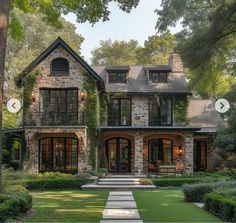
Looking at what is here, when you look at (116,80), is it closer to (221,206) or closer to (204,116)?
(204,116)

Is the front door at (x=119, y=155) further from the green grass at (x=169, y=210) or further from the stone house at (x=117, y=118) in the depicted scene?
the green grass at (x=169, y=210)

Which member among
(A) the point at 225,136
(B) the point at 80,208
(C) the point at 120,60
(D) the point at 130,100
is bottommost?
(B) the point at 80,208

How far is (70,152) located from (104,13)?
1411 cm

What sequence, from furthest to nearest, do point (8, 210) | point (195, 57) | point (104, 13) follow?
point (195, 57)
point (104, 13)
point (8, 210)

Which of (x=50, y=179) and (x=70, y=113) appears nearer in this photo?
(x=50, y=179)

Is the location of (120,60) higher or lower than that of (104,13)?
higher

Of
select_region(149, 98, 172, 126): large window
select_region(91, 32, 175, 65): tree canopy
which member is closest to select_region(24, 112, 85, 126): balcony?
select_region(149, 98, 172, 126): large window

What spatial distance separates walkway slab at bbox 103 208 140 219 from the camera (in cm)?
1254

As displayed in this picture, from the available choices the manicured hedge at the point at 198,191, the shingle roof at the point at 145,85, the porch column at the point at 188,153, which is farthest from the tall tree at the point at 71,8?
the porch column at the point at 188,153

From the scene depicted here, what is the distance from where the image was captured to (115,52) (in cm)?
5262

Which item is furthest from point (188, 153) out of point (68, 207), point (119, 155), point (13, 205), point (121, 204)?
point (13, 205)

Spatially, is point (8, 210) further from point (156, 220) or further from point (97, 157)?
point (97, 157)

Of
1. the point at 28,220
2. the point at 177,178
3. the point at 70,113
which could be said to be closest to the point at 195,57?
the point at 177,178

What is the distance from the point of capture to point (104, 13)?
1415 cm
